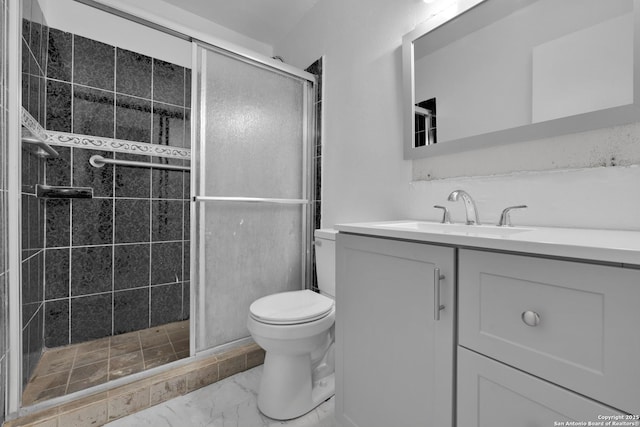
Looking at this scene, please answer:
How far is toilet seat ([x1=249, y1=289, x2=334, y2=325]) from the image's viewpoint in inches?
47.8

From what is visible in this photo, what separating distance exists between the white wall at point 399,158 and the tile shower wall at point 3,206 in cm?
146

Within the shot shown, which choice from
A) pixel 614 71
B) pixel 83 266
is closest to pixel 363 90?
pixel 614 71

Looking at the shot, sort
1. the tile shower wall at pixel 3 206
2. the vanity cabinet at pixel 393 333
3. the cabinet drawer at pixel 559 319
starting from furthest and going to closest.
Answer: the tile shower wall at pixel 3 206
the vanity cabinet at pixel 393 333
the cabinet drawer at pixel 559 319

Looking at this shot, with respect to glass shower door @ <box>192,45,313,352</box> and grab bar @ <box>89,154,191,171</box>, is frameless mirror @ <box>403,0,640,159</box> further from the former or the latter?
grab bar @ <box>89,154,191,171</box>

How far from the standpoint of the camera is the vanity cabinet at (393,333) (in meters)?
0.71

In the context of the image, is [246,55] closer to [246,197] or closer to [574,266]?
[246,197]

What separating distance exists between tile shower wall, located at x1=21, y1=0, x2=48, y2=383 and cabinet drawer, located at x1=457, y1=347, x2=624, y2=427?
1.68 m

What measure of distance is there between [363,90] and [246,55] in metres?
0.71

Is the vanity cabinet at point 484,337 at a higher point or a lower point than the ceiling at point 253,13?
lower

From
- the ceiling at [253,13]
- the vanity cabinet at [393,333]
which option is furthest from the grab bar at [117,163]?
the vanity cabinet at [393,333]

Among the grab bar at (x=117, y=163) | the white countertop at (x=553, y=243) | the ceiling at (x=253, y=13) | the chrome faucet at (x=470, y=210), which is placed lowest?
the white countertop at (x=553, y=243)

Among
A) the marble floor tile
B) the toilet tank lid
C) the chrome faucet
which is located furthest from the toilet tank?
the chrome faucet

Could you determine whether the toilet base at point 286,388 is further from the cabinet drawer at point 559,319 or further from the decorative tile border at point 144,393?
the cabinet drawer at point 559,319

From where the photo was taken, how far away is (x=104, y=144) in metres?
1.88
